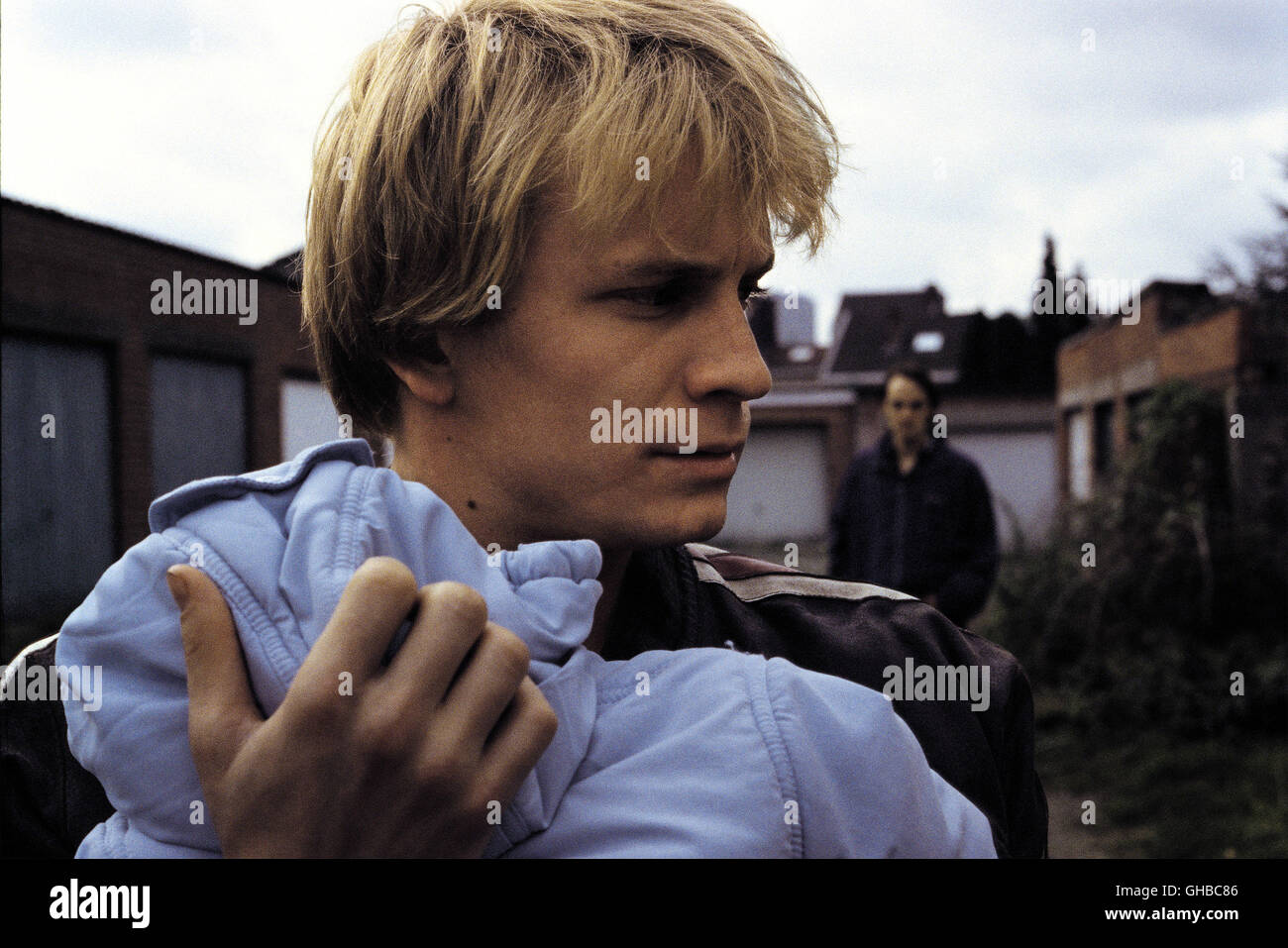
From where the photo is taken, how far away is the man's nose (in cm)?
112

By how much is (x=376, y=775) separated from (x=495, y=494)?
1.40ft

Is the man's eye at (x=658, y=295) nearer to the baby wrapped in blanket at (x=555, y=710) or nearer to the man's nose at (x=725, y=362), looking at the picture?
the man's nose at (x=725, y=362)

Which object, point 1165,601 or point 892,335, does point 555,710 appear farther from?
point 892,335

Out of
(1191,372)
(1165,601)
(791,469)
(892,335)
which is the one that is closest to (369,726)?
(1165,601)

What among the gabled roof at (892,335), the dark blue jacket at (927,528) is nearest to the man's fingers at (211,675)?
the dark blue jacket at (927,528)

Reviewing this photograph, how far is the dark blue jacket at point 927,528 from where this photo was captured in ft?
15.5

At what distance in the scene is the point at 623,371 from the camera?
112 cm

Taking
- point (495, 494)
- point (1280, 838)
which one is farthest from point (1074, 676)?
point (495, 494)

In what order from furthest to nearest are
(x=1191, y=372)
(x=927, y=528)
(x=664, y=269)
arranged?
1. (x=1191, y=372)
2. (x=927, y=528)
3. (x=664, y=269)

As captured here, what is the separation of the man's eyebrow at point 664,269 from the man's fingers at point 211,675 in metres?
0.51

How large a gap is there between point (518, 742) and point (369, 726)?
12cm

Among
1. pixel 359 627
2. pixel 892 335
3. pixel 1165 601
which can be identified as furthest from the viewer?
pixel 892 335

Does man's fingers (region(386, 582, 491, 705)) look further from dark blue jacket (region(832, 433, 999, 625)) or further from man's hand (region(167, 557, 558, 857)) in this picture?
dark blue jacket (region(832, 433, 999, 625))

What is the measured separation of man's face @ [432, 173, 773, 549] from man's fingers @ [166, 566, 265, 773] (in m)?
0.41
